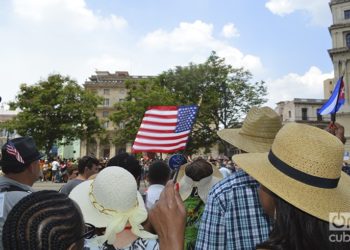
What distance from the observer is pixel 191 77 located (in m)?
37.7

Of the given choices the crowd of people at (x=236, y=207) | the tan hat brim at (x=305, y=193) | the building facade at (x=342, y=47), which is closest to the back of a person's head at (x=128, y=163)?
the crowd of people at (x=236, y=207)

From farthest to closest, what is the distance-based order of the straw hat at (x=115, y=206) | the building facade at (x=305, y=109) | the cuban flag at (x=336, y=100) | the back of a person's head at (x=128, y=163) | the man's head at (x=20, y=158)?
the building facade at (x=305, y=109)
the cuban flag at (x=336, y=100)
the back of a person's head at (x=128, y=163)
the man's head at (x=20, y=158)
the straw hat at (x=115, y=206)

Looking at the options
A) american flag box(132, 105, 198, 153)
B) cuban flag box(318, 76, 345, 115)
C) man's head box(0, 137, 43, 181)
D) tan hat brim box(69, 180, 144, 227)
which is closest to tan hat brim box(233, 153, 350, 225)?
tan hat brim box(69, 180, 144, 227)

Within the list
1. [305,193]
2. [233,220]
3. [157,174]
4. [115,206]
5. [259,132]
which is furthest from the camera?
[157,174]

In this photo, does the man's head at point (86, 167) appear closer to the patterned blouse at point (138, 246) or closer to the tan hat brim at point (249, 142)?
the tan hat brim at point (249, 142)

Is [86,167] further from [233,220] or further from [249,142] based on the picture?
[233,220]

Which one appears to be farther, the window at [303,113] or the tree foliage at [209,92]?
the window at [303,113]

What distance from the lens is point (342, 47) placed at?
49.0 m

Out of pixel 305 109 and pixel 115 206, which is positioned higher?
pixel 305 109

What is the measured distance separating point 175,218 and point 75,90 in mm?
38227

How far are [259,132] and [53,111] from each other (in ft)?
120

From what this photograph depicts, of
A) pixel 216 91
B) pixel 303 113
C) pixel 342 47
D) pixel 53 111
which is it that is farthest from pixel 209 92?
pixel 303 113

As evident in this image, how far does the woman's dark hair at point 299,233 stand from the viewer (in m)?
1.53

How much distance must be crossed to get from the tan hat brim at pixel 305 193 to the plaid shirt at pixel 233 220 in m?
0.45
